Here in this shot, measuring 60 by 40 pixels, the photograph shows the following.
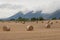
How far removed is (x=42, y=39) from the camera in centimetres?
932

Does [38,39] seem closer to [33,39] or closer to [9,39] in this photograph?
[33,39]

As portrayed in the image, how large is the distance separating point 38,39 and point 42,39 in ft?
0.53

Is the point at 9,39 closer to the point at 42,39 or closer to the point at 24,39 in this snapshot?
the point at 24,39

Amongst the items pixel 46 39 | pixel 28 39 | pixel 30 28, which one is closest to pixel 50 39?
pixel 46 39

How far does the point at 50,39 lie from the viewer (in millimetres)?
9320

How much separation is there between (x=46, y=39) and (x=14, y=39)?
4.18ft

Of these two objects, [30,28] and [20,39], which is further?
[30,28]

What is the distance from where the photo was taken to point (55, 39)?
9.35 metres

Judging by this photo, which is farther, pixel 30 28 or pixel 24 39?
pixel 30 28

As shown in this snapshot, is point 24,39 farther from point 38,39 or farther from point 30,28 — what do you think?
point 30,28

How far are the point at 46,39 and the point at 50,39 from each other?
0.16m

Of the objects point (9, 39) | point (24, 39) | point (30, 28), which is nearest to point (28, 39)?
point (24, 39)

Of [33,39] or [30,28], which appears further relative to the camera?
[30,28]

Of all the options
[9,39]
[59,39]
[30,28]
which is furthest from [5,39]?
[30,28]
